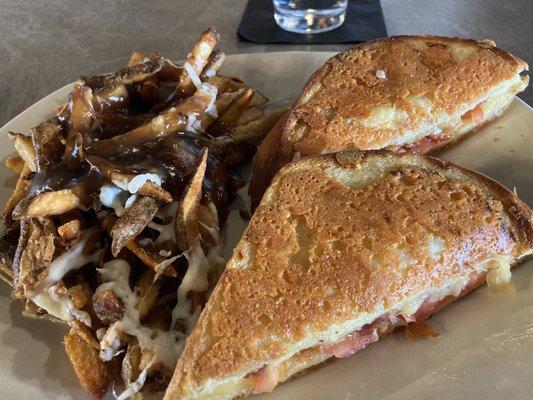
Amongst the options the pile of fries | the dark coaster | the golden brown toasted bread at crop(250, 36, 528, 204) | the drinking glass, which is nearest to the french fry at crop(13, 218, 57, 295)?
the pile of fries

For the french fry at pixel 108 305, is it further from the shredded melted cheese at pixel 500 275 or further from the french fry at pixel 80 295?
the shredded melted cheese at pixel 500 275

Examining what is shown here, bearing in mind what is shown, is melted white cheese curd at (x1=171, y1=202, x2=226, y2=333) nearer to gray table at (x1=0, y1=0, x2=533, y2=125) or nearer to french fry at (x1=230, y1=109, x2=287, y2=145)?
french fry at (x1=230, y1=109, x2=287, y2=145)

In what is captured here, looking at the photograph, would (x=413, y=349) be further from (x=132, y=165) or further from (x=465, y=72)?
(x=465, y=72)

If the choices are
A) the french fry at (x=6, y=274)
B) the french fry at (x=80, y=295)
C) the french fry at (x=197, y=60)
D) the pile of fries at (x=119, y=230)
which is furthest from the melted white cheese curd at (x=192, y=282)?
the french fry at (x=197, y=60)

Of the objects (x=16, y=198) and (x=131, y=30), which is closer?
(x=16, y=198)

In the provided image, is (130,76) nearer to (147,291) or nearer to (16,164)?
(16,164)

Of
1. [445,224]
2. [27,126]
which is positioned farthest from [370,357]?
[27,126]

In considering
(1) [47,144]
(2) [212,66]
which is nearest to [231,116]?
(2) [212,66]
